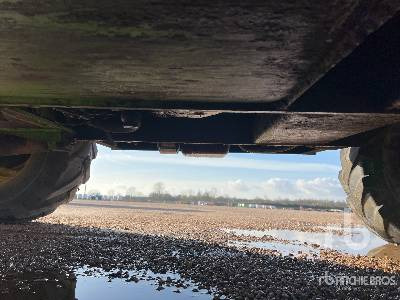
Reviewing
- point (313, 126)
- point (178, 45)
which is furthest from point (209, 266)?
point (178, 45)

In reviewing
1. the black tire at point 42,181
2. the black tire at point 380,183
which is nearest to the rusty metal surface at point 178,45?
the black tire at point 380,183

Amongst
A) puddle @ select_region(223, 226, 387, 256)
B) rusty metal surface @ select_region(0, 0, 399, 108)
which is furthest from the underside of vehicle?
puddle @ select_region(223, 226, 387, 256)

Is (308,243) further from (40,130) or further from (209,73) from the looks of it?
(209,73)

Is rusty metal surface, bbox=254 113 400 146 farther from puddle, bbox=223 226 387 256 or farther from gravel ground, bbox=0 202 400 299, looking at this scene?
puddle, bbox=223 226 387 256

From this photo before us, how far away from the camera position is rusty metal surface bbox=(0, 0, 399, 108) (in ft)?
4.22

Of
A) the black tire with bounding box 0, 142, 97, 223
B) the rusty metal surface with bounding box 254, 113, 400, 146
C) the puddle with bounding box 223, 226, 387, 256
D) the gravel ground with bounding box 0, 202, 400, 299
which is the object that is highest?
the rusty metal surface with bounding box 254, 113, 400, 146

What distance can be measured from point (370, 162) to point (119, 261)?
2477 millimetres

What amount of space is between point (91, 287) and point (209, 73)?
151cm

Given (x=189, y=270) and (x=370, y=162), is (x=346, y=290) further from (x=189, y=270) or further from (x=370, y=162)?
(x=370, y=162)

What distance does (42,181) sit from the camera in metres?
4.39

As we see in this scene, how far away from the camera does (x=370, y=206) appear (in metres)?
3.77

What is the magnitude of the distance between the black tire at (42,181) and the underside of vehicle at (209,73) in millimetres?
634

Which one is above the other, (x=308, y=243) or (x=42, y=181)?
(x=42, y=181)

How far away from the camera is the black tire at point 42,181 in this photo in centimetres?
438
